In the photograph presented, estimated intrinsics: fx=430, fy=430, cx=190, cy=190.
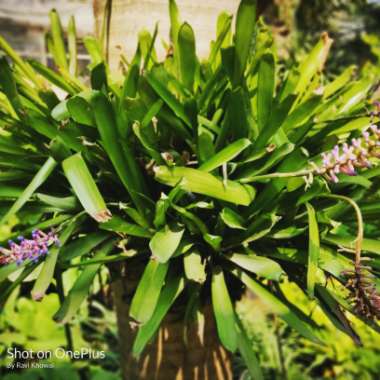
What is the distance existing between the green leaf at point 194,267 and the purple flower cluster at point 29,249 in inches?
9.4

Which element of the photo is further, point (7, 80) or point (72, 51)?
point (72, 51)

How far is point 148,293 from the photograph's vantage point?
0.74 metres

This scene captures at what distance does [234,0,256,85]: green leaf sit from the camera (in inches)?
28.9

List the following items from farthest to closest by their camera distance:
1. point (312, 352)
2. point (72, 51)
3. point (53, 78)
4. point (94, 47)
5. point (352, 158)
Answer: point (312, 352) → point (72, 51) → point (94, 47) → point (53, 78) → point (352, 158)

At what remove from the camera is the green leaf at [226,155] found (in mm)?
766

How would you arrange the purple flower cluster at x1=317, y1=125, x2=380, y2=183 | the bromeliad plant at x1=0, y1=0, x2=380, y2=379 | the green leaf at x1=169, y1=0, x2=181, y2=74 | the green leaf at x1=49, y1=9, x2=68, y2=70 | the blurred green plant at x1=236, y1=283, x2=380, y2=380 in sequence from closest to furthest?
the purple flower cluster at x1=317, y1=125, x2=380, y2=183 < the bromeliad plant at x1=0, y1=0, x2=380, y2=379 < the green leaf at x1=169, y1=0, x2=181, y2=74 < the green leaf at x1=49, y1=9, x2=68, y2=70 < the blurred green plant at x1=236, y1=283, x2=380, y2=380

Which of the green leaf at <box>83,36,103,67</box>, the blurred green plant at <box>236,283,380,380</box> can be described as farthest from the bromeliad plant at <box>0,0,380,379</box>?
the blurred green plant at <box>236,283,380,380</box>

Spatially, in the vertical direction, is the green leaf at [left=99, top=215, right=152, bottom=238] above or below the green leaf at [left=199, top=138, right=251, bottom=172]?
below

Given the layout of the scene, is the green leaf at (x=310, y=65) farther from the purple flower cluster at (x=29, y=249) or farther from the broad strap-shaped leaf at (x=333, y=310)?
the purple flower cluster at (x=29, y=249)

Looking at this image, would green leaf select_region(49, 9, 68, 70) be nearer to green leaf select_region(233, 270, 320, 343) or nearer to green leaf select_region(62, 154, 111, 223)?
green leaf select_region(62, 154, 111, 223)

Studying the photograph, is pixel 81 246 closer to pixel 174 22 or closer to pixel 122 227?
pixel 122 227

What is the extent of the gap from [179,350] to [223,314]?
Result: 1.11 ft

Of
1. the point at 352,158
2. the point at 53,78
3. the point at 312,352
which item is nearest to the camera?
the point at 352,158

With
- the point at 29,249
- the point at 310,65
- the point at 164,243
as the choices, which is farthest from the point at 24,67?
the point at 310,65
